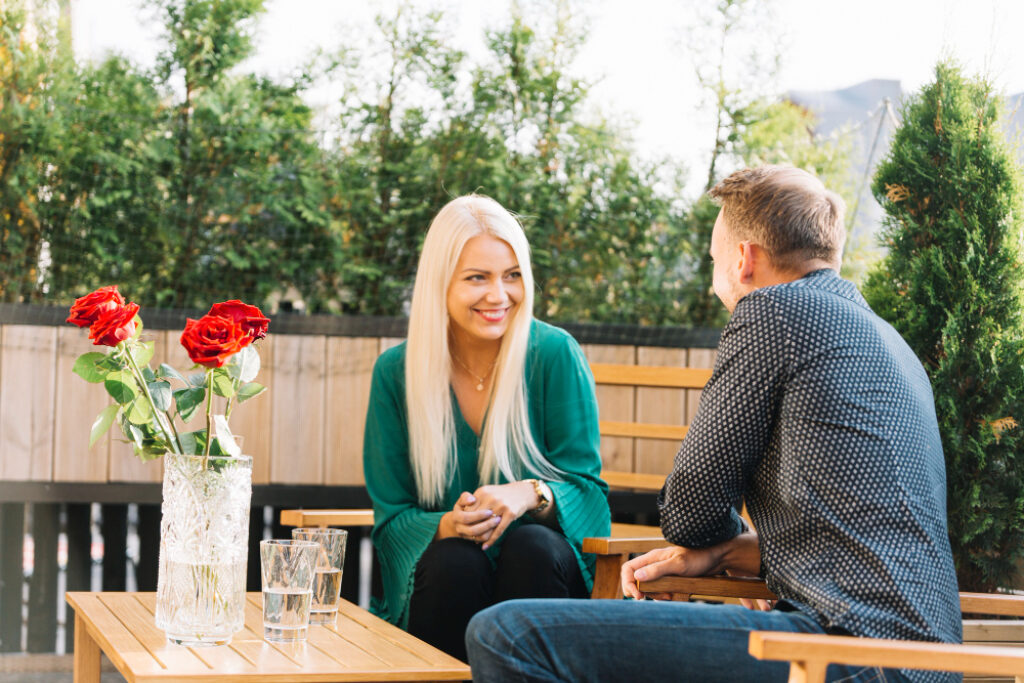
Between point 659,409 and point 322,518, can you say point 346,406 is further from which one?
point 659,409

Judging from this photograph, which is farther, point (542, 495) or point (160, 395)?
point (542, 495)

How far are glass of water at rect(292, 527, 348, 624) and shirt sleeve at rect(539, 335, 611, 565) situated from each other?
25.5 inches

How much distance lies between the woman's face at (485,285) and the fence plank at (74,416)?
1.42 m

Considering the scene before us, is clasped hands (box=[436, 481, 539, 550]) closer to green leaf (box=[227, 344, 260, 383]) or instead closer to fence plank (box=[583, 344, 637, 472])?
green leaf (box=[227, 344, 260, 383])

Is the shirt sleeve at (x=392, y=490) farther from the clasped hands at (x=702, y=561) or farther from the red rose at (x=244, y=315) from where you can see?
the red rose at (x=244, y=315)

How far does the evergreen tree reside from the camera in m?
2.73

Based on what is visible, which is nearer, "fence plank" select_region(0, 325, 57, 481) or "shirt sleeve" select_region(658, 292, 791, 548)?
"shirt sleeve" select_region(658, 292, 791, 548)

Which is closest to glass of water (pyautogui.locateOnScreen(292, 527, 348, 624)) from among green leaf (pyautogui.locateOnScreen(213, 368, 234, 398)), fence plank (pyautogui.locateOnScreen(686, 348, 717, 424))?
green leaf (pyautogui.locateOnScreen(213, 368, 234, 398))

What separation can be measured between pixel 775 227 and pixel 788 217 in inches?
1.0

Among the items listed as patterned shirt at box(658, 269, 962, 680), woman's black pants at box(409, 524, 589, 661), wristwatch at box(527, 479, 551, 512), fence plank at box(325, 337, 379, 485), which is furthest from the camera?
fence plank at box(325, 337, 379, 485)

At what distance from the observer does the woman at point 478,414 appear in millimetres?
2404

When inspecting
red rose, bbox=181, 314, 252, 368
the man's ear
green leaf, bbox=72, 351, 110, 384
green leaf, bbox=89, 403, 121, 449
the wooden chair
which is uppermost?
the man's ear

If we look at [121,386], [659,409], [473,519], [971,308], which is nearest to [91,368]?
[121,386]

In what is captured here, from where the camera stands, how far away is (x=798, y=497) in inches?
59.7
